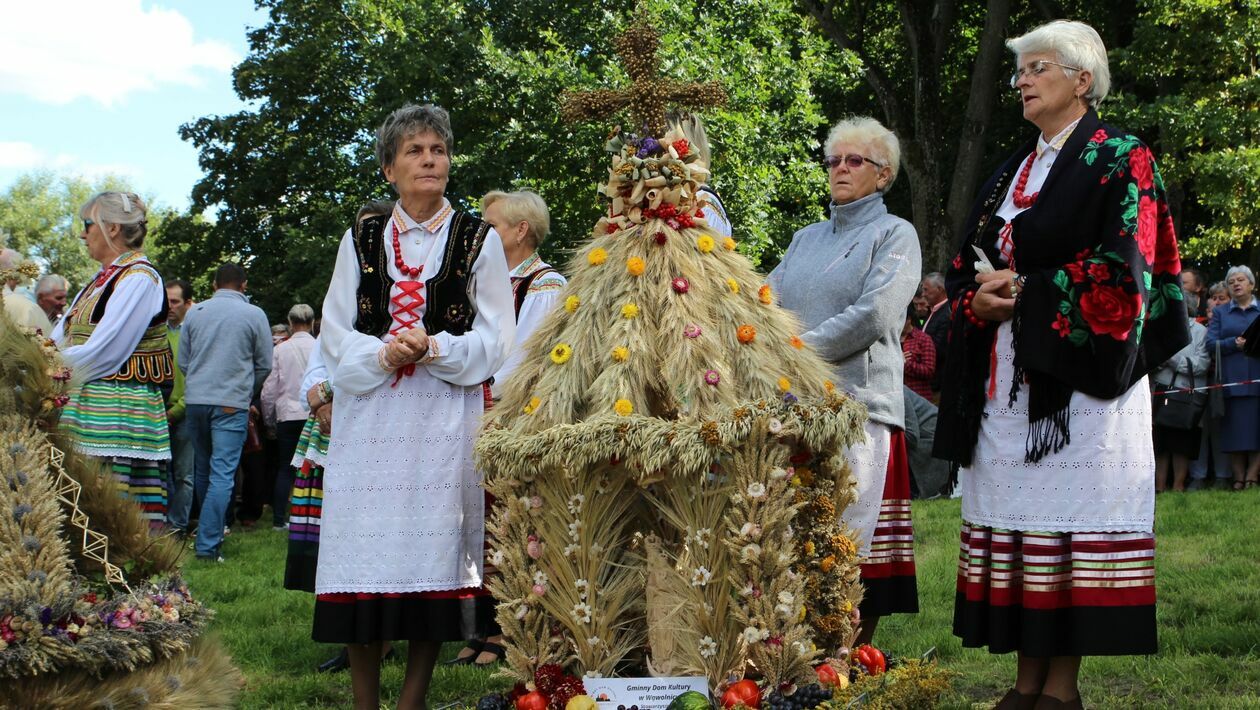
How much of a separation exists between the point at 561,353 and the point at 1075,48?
2.04m

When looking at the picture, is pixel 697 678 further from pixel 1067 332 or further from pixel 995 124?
pixel 995 124

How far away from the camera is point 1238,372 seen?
1194cm

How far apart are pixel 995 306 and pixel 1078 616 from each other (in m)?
1.06

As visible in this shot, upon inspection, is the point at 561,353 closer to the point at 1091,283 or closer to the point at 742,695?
the point at 742,695

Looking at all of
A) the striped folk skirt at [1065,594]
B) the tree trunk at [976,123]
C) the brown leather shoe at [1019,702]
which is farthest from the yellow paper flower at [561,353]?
the tree trunk at [976,123]

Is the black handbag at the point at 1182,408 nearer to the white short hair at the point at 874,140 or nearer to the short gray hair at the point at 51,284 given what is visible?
the white short hair at the point at 874,140

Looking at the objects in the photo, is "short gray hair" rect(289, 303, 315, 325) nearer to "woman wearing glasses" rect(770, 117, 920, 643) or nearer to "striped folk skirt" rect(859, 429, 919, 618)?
"woman wearing glasses" rect(770, 117, 920, 643)

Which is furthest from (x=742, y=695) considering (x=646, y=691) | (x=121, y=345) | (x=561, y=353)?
(x=121, y=345)

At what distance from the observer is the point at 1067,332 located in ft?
13.8

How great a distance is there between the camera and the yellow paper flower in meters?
4.19

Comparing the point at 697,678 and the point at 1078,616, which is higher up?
the point at 1078,616

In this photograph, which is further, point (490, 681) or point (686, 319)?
point (490, 681)

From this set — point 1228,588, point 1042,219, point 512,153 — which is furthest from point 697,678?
point 512,153

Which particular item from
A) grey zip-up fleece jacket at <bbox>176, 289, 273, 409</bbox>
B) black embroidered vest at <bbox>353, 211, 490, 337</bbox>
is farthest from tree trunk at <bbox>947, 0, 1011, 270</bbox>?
black embroidered vest at <bbox>353, 211, 490, 337</bbox>
